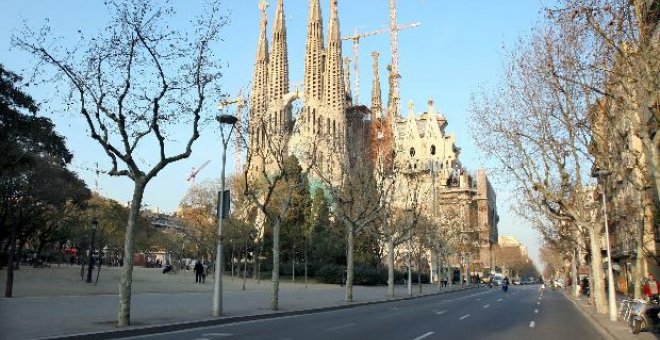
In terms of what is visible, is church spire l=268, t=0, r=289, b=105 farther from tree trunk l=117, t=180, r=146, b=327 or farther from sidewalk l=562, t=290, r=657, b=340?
tree trunk l=117, t=180, r=146, b=327

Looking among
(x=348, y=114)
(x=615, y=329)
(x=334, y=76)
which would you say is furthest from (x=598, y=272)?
(x=334, y=76)

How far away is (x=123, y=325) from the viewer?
1448 cm

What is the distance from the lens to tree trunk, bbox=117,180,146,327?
578 inches

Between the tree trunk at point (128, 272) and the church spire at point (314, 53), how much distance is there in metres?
110

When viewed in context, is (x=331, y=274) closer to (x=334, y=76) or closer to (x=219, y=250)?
(x=219, y=250)

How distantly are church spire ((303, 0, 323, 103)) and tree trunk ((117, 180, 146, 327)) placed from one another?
360 feet

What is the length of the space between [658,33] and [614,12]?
1247mm

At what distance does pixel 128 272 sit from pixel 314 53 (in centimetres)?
11625

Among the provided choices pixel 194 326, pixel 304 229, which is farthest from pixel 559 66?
pixel 304 229

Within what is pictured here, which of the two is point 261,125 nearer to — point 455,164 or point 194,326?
point 194,326

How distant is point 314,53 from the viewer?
127812 mm

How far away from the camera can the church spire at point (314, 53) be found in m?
126

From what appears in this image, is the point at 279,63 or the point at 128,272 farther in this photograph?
the point at 279,63

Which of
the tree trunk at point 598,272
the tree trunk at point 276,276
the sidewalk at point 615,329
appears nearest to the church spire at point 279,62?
the tree trunk at point 276,276
